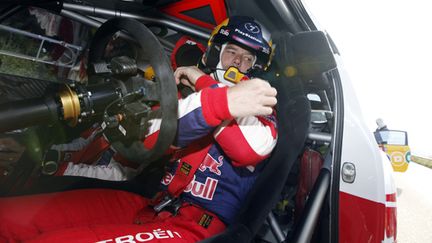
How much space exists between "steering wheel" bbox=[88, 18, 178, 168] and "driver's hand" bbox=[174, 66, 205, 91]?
366mm

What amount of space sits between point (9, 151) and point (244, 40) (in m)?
1.03

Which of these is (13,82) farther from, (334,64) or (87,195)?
(334,64)

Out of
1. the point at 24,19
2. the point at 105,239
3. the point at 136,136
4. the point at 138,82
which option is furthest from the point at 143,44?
the point at 24,19

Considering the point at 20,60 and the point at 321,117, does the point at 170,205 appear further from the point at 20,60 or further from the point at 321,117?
the point at 20,60

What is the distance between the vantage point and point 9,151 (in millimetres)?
1102

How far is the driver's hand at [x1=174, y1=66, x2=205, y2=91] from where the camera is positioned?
1.18 meters

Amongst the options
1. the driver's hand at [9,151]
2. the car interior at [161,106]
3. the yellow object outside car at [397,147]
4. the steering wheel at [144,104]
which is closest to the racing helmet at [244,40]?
the car interior at [161,106]

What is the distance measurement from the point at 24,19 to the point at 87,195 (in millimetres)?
789

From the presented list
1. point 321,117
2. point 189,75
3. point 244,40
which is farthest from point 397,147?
point 189,75

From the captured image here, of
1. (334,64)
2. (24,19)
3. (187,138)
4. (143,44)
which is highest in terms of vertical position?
(24,19)

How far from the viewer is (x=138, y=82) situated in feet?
2.49

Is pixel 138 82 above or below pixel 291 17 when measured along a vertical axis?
below

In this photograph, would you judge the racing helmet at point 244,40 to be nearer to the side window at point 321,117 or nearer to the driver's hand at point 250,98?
the side window at point 321,117

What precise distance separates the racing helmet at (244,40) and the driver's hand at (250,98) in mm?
558
